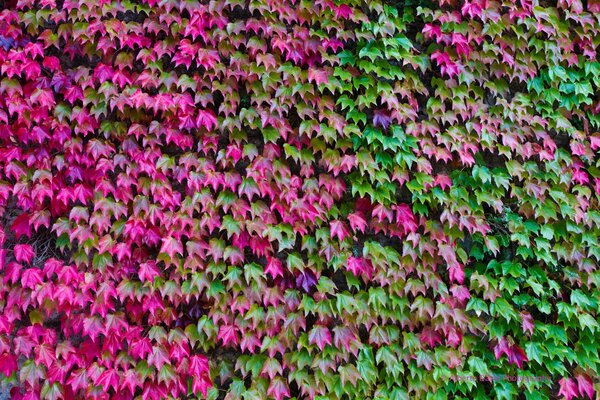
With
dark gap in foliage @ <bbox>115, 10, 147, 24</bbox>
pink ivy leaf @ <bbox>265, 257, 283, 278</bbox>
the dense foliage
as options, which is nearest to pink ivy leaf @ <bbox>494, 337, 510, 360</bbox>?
the dense foliage

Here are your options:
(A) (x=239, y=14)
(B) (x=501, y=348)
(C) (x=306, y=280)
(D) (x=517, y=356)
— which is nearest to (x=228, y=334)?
(C) (x=306, y=280)

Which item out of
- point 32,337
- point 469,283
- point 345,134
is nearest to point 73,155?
point 32,337

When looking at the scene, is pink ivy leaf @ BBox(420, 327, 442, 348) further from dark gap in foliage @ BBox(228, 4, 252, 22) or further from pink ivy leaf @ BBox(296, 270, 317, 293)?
dark gap in foliage @ BBox(228, 4, 252, 22)

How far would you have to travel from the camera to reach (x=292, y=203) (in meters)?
2.70

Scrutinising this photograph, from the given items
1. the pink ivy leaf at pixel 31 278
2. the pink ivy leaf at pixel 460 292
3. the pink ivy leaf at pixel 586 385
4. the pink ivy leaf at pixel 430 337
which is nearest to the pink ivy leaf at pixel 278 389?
the pink ivy leaf at pixel 430 337

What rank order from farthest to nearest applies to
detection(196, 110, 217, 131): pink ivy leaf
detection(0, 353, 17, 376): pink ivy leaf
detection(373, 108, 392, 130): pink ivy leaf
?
1. detection(373, 108, 392, 130): pink ivy leaf
2. detection(196, 110, 217, 131): pink ivy leaf
3. detection(0, 353, 17, 376): pink ivy leaf

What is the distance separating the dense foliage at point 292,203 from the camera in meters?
2.65

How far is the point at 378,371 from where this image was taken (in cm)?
280

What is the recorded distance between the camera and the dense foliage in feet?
8.71

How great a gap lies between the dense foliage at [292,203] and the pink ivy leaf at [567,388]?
1 centimetres

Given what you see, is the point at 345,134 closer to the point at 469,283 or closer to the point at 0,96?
the point at 469,283

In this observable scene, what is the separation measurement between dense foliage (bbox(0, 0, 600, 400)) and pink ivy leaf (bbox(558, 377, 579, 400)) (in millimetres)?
10

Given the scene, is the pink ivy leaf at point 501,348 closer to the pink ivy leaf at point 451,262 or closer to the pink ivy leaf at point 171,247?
the pink ivy leaf at point 451,262

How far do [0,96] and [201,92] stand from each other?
1.16 metres
